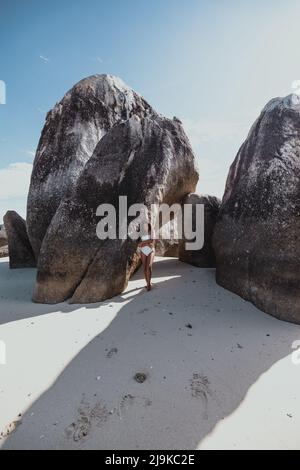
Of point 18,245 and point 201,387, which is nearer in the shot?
point 201,387

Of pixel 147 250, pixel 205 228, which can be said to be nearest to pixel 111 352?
pixel 147 250

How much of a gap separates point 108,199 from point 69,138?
290cm

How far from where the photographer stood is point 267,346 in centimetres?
323

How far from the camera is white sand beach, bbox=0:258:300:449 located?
2.18m

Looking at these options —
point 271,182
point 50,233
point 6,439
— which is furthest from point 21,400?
point 271,182

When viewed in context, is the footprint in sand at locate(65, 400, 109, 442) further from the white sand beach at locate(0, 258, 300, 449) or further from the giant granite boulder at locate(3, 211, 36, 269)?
the giant granite boulder at locate(3, 211, 36, 269)

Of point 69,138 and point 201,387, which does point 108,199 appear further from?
point 201,387

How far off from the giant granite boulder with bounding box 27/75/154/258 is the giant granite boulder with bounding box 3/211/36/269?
3.13 feet

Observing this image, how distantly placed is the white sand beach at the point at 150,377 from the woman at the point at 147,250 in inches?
20.4

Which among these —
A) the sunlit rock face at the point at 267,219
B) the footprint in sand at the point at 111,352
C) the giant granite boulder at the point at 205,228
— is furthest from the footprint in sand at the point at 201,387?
the giant granite boulder at the point at 205,228

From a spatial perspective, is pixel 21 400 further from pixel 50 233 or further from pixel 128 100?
pixel 128 100

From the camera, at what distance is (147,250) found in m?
4.99

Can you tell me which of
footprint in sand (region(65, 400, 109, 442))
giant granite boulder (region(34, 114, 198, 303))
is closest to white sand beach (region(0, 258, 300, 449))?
footprint in sand (region(65, 400, 109, 442))

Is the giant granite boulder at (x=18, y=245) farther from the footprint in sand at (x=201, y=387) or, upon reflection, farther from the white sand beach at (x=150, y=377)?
the footprint in sand at (x=201, y=387)
